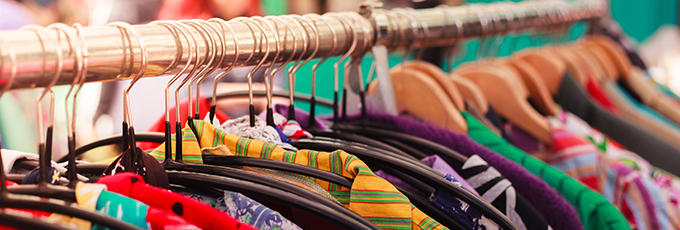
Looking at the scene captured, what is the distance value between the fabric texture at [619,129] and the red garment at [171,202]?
85 centimetres

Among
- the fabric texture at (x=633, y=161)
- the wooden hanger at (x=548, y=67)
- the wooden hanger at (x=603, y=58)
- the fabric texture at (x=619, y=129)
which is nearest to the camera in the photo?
the fabric texture at (x=633, y=161)

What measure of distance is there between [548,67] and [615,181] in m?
0.36

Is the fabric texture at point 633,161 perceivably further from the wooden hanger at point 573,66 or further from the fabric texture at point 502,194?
the fabric texture at point 502,194

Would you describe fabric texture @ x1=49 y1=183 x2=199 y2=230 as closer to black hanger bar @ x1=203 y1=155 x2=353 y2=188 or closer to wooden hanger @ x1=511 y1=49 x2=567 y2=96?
black hanger bar @ x1=203 y1=155 x2=353 y2=188

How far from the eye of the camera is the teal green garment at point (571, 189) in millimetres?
656

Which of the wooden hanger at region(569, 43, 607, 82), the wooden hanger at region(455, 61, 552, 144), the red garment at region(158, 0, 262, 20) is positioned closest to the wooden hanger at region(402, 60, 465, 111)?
the wooden hanger at region(455, 61, 552, 144)

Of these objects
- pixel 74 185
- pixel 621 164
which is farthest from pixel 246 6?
pixel 74 185

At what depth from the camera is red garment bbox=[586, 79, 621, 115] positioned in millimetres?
1139

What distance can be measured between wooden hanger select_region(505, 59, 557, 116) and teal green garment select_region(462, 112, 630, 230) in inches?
11.4

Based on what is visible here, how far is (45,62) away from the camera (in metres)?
0.37

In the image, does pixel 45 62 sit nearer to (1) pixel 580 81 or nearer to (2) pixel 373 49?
(2) pixel 373 49

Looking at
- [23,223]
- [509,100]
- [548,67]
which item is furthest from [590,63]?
[23,223]

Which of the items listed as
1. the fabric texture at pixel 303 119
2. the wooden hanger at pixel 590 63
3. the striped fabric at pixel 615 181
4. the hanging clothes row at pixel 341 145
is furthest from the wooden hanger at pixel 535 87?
the fabric texture at pixel 303 119

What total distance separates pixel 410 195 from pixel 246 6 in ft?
4.20
